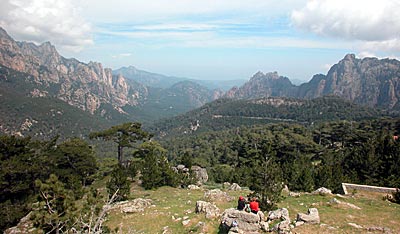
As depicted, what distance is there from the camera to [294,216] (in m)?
17.5

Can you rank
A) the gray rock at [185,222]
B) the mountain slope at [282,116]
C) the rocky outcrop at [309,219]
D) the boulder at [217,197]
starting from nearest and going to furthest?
1. the rocky outcrop at [309,219]
2. the gray rock at [185,222]
3. the boulder at [217,197]
4. the mountain slope at [282,116]

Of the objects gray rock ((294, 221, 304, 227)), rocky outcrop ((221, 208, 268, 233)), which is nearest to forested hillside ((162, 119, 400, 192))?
gray rock ((294, 221, 304, 227))

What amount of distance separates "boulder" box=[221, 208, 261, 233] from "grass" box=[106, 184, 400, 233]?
1535 mm

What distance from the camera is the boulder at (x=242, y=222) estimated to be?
46.7 ft

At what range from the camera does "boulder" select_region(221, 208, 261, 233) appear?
1423 centimetres

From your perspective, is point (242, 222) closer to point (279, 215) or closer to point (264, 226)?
point (264, 226)

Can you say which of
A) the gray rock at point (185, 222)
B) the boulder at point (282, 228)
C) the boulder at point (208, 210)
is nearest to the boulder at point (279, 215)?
the boulder at point (282, 228)

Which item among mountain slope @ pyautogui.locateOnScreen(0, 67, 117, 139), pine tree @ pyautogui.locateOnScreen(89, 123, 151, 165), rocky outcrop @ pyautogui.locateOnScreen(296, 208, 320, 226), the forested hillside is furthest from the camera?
mountain slope @ pyautogui.locateOnScreen(0, 67, 117, 139)

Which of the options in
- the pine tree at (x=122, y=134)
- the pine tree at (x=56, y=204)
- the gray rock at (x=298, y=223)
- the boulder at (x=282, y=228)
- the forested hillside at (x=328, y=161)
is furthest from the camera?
the pine tree at (x=122, y=134)

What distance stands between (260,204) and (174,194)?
40.9 ft

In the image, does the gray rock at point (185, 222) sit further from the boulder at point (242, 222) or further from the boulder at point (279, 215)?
the boulder at point (279, 215)

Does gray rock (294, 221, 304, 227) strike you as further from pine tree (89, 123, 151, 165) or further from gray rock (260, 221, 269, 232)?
pine tree (89, 123, 151, 165)

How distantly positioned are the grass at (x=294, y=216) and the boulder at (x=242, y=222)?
60.5 inches

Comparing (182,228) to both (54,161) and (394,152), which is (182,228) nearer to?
(54,161)
